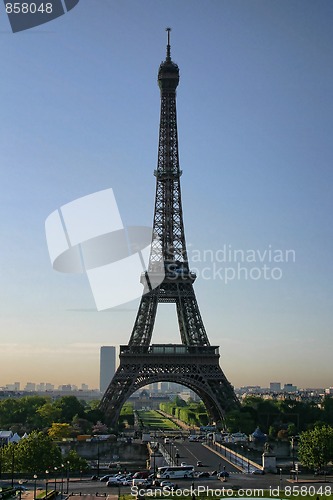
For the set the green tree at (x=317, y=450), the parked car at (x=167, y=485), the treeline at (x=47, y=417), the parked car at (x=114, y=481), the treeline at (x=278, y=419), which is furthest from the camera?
the treeline at (x=47, y=417)

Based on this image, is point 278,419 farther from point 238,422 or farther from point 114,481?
point 114,481

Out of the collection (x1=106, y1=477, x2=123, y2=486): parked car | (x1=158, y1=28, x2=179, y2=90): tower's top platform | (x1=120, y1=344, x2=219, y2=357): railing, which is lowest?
(x1=106, y1=477, x2=123, y2=486): parked car

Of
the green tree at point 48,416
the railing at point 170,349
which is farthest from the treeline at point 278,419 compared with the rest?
the green tree at point 48,416

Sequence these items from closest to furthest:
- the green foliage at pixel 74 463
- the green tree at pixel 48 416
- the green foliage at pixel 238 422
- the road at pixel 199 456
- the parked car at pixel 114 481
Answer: the parked car at pixel 114 481 < the green foliage at pixel 74 463 < the road at pixel 199 456 < the green foliage at pixel 238 422 < the green tree at pixel 48 416

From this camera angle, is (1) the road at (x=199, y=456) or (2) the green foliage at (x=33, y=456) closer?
(2) the green foliage at (x=33, y=456)

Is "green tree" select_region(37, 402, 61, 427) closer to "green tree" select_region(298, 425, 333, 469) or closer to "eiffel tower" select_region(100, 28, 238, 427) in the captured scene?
"eiffel tower" select_region(100, 28, 238, 427)

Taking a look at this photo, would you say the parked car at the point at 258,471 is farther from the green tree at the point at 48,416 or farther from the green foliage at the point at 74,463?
the green tree at the point at 48,416

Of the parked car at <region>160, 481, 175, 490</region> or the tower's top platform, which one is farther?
the tower's top platform

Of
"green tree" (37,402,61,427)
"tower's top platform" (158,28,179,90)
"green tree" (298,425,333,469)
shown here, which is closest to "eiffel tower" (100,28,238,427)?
"tower's top platform" (158,28,179,90)
